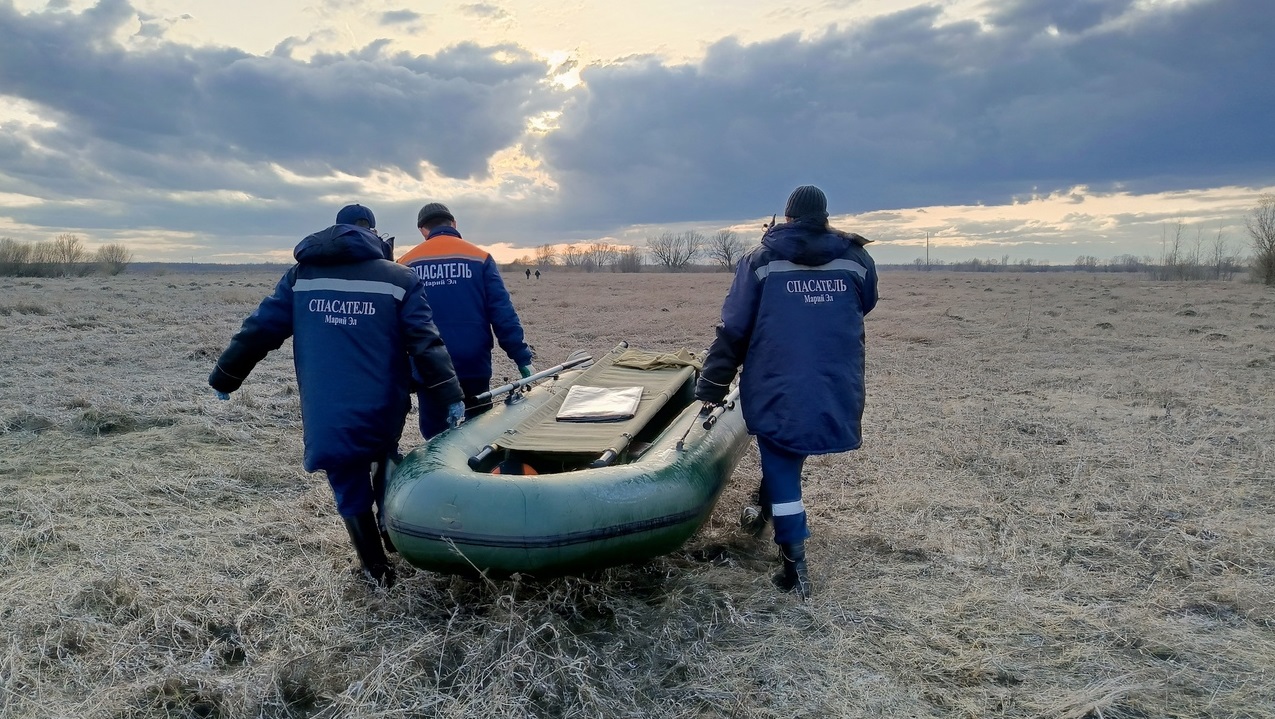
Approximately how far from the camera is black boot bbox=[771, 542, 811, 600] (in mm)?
3533

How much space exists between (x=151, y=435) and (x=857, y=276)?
5939mm

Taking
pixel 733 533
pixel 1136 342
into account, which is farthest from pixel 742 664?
pixel 1136 342

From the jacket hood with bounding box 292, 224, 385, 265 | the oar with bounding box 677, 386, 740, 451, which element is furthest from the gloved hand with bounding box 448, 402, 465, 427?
the oar with bounding box 677, 386, 740, 451

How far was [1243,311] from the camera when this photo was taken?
685 inches

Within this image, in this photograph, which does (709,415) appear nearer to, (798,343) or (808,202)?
(798,343)

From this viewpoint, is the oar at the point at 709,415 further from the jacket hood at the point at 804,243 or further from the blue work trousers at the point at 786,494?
the jacket hood at the point at 804,243

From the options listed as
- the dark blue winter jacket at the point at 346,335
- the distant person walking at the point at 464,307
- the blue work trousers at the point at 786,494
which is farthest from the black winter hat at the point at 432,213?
the blue work trousers at the point at 786,494

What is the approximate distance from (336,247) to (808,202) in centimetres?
222

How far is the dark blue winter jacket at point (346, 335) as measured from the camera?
333cm

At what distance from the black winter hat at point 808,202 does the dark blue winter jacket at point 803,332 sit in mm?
78

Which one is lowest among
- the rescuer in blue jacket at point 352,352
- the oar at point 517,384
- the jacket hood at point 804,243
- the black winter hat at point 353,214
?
the oar at point 517,384

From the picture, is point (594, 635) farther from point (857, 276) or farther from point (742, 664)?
point (857, 276)

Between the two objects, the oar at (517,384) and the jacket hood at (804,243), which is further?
the oar at (517,384)

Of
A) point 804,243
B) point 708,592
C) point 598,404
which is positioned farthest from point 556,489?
point 598,404
